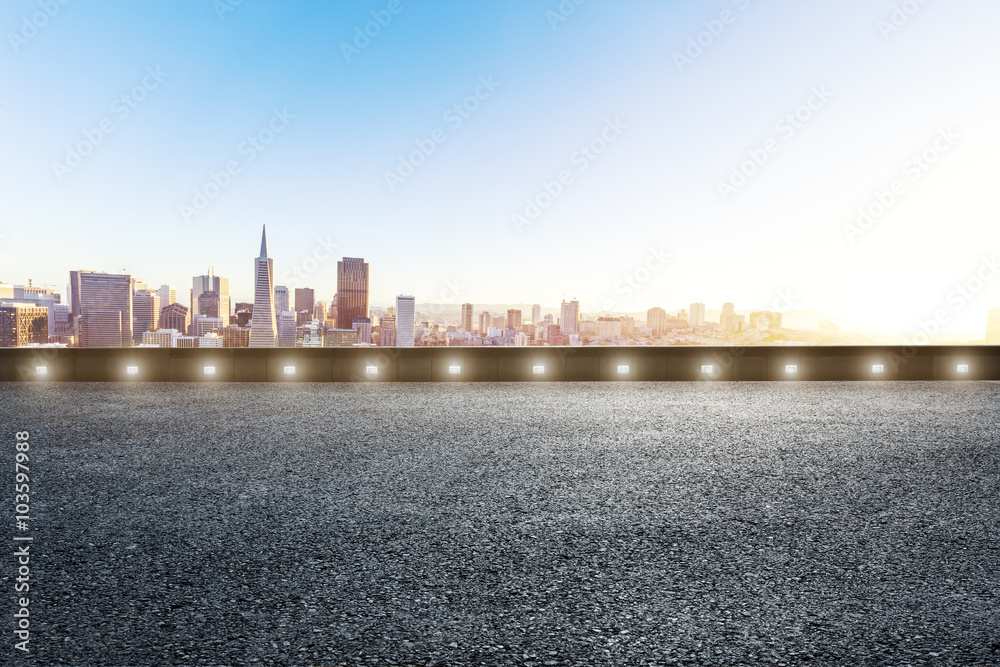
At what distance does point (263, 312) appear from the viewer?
1894cm

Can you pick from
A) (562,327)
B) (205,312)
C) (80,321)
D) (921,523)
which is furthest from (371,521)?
(205,312)

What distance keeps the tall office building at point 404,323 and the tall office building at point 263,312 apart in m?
3.12

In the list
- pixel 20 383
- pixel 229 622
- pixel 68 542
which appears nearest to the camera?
pixel 229 622

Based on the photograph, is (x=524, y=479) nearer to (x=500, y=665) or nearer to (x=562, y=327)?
(x=500, y=665)

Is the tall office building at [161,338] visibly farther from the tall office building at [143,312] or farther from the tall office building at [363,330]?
the tall office building at [363,330]

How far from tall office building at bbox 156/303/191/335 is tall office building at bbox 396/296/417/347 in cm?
585

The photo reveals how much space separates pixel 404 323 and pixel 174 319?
7087 mm

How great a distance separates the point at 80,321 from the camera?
1538 cm

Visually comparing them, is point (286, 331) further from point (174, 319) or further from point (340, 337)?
point (174, 319)

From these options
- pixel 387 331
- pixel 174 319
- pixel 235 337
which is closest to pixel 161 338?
pixel 235 337

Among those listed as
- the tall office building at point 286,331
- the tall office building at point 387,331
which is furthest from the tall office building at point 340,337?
the tall office building at point 286,331

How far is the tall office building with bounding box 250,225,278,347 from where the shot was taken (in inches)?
609

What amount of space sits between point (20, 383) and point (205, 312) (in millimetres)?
Result: 7248

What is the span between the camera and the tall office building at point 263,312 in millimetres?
15469
